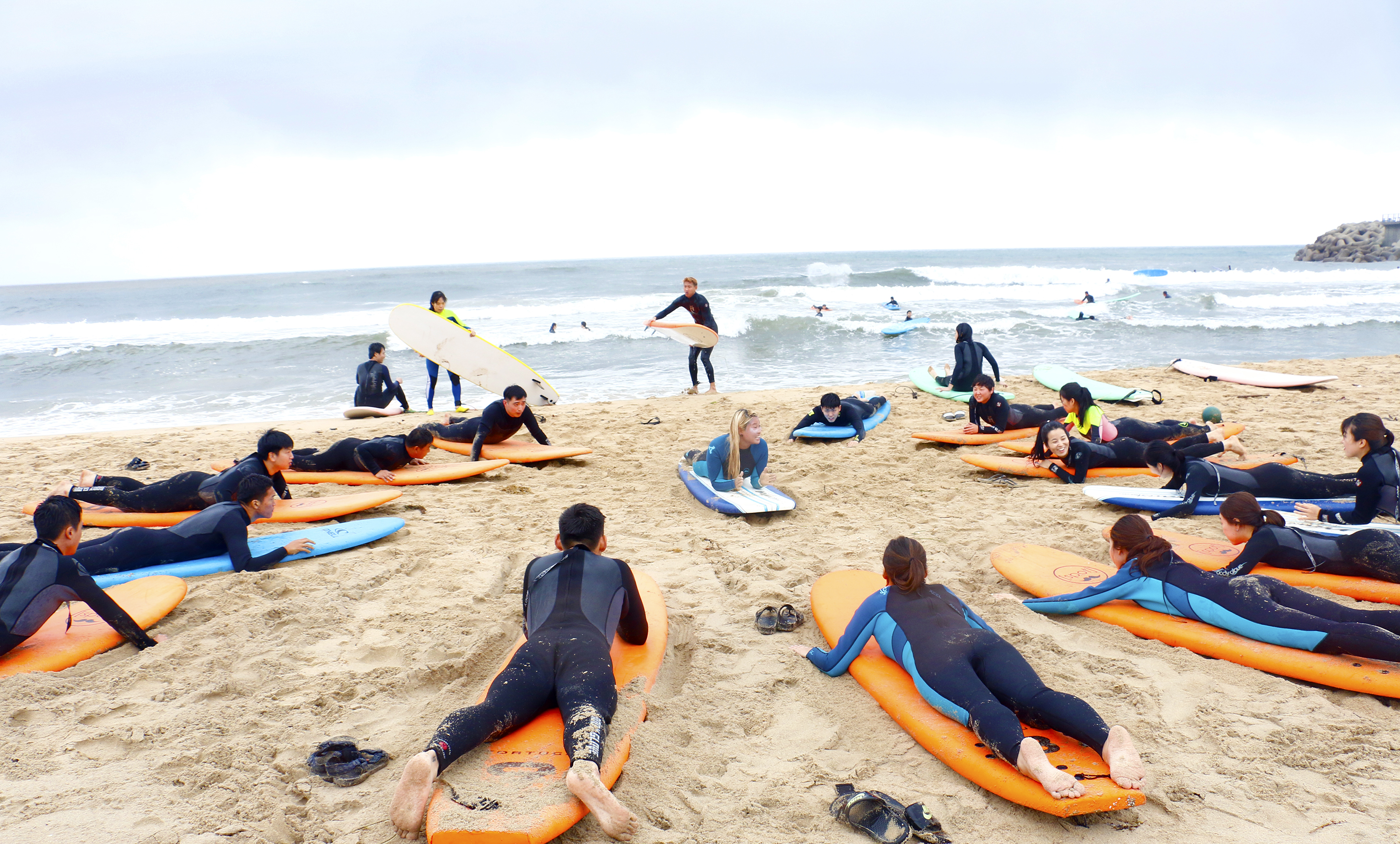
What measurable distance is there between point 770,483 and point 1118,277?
1763 inches

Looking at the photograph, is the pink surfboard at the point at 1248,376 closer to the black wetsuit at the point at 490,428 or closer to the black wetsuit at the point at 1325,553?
the black wetsuit at the point at 1325,553

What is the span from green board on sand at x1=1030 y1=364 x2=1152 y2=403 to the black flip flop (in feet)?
19.9

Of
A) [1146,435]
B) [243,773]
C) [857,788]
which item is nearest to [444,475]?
[243,773]

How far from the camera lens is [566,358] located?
684 inches

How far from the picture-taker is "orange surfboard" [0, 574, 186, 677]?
3432 mm

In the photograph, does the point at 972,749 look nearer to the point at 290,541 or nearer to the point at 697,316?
the point at 290,541

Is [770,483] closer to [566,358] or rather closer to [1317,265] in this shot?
[566,358]

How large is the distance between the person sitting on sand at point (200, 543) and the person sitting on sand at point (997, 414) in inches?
255

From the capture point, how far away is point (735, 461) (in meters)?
6.18

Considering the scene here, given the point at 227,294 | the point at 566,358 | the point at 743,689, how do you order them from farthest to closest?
1. the point at 227,294
2. the point at 566,358
3. the point at 743,689

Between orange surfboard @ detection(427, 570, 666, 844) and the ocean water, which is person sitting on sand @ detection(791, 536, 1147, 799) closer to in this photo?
orange surfboard @ detection(427, 570, 666, 844)

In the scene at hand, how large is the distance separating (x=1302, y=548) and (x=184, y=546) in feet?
22.2

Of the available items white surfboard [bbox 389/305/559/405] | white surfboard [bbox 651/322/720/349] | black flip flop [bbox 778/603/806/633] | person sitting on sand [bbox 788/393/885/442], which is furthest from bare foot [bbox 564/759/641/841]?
white surfboard [bbox 651/322/720/349]

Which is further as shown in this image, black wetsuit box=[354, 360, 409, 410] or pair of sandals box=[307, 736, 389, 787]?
black wetsuit box=[354, 360, 409, 410]
